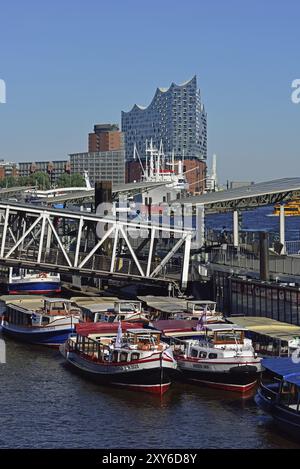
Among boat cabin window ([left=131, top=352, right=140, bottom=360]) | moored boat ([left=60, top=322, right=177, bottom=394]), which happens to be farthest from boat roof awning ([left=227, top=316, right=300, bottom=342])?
boat cabin window ([left=131, top=352, right=140, bottom=360])

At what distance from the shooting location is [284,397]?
115 ft

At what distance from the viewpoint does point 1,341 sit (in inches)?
2213

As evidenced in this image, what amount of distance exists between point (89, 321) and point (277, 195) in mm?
22118

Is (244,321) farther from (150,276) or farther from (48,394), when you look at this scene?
(150,276)

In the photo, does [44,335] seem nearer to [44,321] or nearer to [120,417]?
[44,321]

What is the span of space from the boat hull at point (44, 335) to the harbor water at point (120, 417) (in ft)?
22.3

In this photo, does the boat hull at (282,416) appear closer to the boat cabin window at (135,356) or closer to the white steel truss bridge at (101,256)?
the boat cabin window at (135,356)

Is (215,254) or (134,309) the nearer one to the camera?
(134,309)

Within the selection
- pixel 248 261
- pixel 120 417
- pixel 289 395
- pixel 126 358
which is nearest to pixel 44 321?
pixel 126 358

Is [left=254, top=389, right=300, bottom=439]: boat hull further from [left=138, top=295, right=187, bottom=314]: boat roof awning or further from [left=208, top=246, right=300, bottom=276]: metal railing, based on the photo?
[left=208, top=246, right=300, bottom=276]: metal railing

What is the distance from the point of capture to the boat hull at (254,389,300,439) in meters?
33.6

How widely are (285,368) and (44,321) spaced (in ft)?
67.7

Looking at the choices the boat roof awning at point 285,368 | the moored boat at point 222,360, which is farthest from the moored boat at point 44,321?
the boat roof awning at point 285,368
